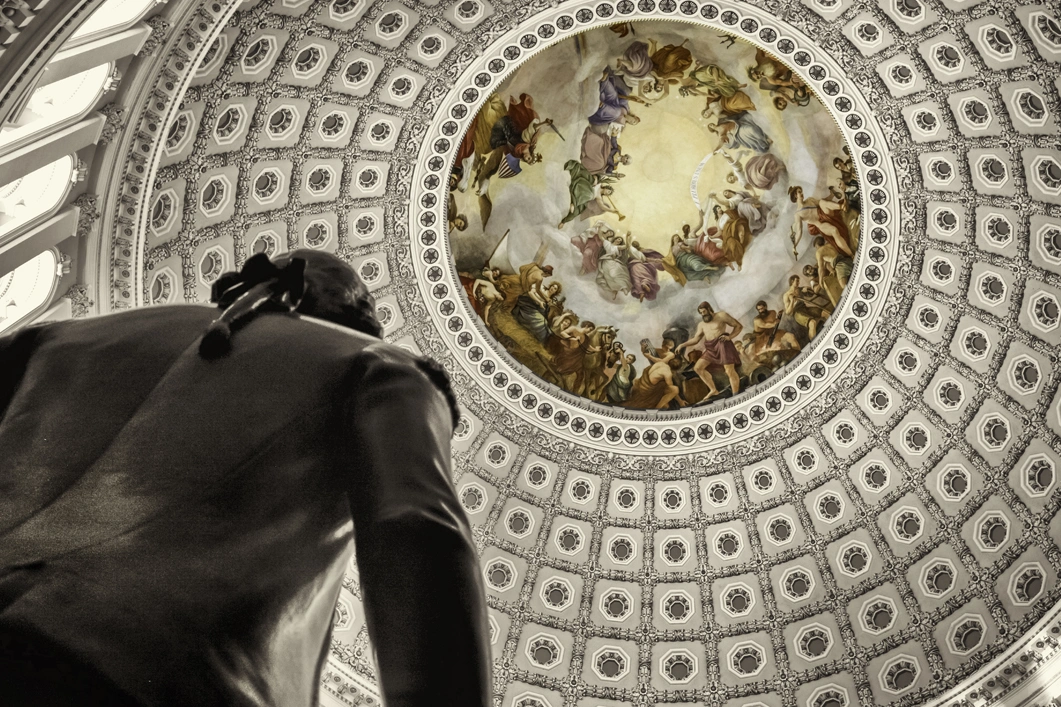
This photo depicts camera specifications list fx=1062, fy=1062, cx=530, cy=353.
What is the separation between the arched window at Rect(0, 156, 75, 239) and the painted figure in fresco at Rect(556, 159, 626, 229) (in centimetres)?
1305

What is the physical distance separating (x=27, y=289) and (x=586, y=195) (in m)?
14.0

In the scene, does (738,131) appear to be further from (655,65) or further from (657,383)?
(657,383)

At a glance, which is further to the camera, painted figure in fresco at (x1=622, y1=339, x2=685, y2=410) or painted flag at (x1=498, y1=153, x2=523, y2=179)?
painted figure in fresco at (x1=622, y1=339, x2=685, y2=410)

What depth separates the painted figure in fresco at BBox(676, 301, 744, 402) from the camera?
2392cm

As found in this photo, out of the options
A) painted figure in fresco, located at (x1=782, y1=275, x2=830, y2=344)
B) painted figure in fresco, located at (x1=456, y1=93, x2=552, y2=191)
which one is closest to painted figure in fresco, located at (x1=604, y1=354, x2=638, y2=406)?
painted figure in fresco, located at (x1=782, y1=275, x2=830, y2=344)

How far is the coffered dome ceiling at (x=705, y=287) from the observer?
19031 millimetres

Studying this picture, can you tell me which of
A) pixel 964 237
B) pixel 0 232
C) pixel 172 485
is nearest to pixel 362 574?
pixel 172 485

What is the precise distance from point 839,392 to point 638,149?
23.7 feet

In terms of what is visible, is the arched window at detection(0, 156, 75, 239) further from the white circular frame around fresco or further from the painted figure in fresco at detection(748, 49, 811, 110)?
the painted figure in fresco at detection(748, 49, 811, 110)

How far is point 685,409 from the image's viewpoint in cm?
2367

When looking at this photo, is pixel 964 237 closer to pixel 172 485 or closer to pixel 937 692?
pixel 937 692

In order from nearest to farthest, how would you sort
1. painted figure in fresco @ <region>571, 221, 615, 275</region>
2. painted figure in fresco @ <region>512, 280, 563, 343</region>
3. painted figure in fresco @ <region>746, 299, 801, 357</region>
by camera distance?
painted figure in fresco @ <region>746, 299, 801, 357</region> → painted figure in fresco @ <region>512, 280, 563, 343</region> → painted figure in fresco @ <region>571, 221, 615, 275</region>

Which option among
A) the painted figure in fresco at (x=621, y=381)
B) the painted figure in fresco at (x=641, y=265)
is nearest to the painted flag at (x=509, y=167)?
the painted figure in fresco at (x=641, y=265)

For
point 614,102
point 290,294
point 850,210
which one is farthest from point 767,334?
point 290,294
